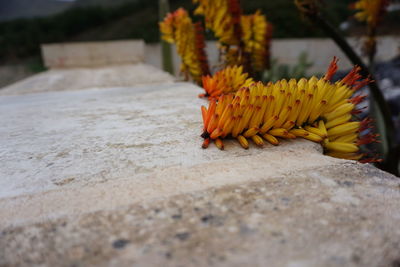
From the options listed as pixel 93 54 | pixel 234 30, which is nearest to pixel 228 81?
pixel 234 30

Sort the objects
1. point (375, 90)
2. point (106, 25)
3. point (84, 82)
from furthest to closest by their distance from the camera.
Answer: point (106, 25) < point (84, 82) < point (375, 90)

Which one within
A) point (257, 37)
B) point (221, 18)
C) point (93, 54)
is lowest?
point (93, 54)

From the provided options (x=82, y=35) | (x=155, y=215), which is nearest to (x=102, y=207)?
(x=155, y=215)

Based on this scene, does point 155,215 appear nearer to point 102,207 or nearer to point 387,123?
point 102,207

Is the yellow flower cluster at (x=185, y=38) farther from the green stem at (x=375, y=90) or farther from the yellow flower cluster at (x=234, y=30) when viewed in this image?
the green stem at (x=375, y=90)

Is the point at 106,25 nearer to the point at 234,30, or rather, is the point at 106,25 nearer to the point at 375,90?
the point at 234,30

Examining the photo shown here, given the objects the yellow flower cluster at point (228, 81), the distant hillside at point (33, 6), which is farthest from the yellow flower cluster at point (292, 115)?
the distant hillside at point (33, 6)
